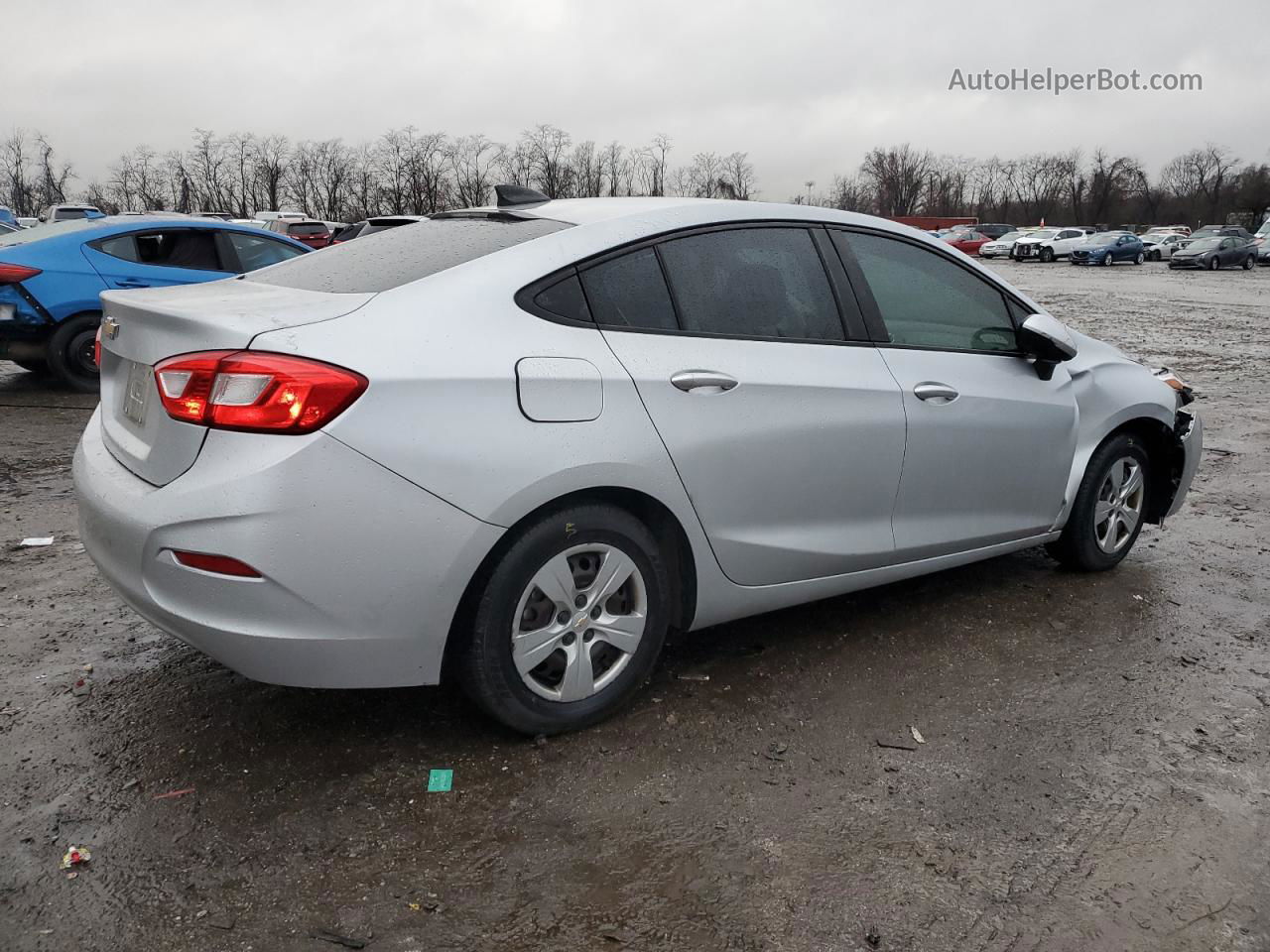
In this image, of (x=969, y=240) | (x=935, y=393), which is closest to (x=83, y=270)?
(x=935, y=393)

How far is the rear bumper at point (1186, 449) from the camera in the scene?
4.99 metres

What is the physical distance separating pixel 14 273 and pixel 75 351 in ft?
2.57

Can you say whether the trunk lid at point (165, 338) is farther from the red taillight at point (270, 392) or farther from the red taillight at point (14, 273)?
the red taillight at point (14, 273)

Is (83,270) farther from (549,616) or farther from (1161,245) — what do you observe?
(1161,245)

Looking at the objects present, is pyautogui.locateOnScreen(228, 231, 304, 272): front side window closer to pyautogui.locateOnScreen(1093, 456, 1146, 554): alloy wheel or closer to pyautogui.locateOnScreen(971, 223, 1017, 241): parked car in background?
pyautogui.locateOnScreen(1093, 456, 1146, 554): alloy wheel

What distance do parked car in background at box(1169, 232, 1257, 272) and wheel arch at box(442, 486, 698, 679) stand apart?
147 feet

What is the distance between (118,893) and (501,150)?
77762 millimetres

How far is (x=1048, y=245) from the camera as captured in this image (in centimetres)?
5031

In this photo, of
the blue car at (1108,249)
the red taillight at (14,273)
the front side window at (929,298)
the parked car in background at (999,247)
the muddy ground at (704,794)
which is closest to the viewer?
the muddy ground at (704,794)

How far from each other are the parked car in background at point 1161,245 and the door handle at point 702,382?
54309 mm

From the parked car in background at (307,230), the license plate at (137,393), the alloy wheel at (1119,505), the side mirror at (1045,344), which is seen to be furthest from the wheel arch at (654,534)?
the parked car in background at (307,230)

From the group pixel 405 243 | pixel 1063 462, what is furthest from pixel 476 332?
pixel 1063 462

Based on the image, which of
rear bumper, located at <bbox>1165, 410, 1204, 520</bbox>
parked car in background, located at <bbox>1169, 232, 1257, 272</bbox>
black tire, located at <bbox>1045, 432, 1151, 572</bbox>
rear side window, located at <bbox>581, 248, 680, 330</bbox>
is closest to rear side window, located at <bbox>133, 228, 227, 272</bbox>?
rear side window, located at <bbox>581, 248, 680, 330</bbox>

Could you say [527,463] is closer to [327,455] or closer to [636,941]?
[327,455]
